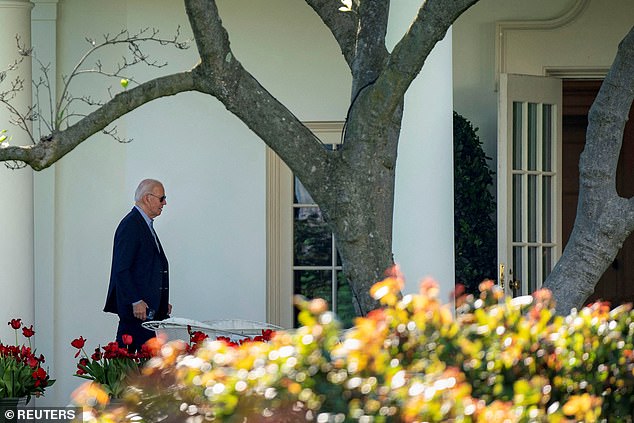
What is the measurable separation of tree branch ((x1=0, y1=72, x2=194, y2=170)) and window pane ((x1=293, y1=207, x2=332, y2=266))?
14.4 feet

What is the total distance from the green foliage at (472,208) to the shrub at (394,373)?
5636 millimetres

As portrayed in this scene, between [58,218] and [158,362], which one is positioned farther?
[58,218]

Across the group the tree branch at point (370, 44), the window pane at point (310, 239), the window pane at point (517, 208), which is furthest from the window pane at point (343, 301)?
the tree branch at point (370, 44)

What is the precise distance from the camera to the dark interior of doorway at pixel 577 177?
1121 centimetres

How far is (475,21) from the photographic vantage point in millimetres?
9711

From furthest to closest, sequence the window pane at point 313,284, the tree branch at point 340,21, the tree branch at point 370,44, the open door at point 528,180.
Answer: the window pane at point 313,284 → the open door at point 528,180 → the tree branch at point 340,21 → the tree branch at point 370,44

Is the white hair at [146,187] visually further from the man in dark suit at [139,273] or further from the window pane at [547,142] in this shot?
the window pane at [547,142]

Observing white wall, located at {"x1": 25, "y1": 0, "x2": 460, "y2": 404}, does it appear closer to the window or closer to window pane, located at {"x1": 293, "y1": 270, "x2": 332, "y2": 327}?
the window

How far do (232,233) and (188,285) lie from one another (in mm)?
534

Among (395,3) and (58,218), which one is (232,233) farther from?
(395,3)

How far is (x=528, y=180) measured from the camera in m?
9.29

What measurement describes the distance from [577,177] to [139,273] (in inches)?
197

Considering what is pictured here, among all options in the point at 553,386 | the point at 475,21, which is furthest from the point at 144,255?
the point at 553,386

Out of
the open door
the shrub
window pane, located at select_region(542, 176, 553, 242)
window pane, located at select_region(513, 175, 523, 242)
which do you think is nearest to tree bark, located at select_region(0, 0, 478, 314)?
the shrub
